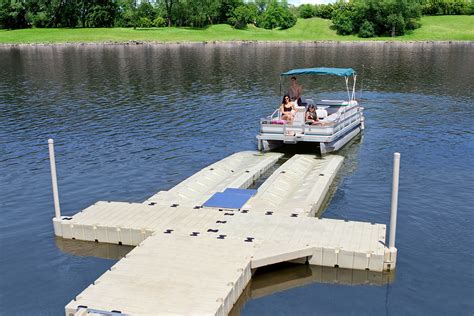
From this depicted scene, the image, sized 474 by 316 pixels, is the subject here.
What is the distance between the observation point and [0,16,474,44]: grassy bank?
117 metres

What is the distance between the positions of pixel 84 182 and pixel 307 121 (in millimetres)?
10391

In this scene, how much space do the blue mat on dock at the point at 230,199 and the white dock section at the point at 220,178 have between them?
41 centimetres

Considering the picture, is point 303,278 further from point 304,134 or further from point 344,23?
point 344,23

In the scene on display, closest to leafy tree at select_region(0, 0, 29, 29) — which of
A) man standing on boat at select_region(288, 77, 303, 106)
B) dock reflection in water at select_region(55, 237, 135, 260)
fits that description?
man standing on boat at select_region(288, 77, 303, 106)

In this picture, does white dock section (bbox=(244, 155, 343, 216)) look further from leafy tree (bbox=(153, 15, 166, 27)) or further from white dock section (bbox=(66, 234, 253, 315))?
leafy tree (bbox=(153, 15, 166, 27))

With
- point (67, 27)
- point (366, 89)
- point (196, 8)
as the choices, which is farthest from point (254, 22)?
point (366, 89)

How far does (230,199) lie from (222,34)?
11483cm

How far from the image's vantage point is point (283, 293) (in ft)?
39.2

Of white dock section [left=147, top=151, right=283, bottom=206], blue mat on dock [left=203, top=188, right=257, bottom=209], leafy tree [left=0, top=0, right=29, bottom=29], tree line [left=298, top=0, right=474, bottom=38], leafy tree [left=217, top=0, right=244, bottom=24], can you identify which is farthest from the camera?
leafy tree [left=217, top=0, right=244, bottom=24]

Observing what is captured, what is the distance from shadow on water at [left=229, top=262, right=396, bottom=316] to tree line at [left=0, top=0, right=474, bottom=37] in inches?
4517

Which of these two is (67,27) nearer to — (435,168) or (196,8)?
(196,8)

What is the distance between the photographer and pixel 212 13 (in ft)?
445

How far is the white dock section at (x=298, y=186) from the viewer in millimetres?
15727

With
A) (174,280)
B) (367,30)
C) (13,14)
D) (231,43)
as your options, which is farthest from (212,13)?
(174,280)
